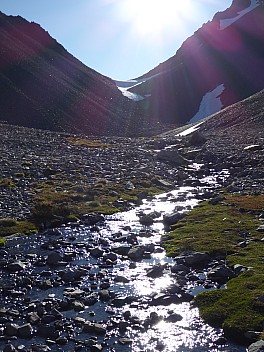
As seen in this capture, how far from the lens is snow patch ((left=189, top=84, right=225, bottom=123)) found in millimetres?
181762

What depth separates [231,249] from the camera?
78.3 feet

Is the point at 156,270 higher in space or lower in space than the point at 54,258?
lower

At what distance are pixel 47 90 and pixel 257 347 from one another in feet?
487

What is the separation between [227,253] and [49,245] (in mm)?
10459

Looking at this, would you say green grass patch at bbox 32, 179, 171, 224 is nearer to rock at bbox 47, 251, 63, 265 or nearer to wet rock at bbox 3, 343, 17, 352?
rock at bbox 47, 251, 63, 265

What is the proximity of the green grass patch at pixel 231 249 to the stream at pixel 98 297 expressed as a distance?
68 centimetres

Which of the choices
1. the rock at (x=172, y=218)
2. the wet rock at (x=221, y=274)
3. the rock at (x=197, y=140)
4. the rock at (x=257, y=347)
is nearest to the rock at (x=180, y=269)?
the wet rock at (x=221, y=274)

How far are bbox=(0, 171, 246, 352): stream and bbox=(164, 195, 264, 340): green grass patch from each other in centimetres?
68

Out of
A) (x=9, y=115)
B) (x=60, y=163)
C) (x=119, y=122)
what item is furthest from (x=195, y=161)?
(x=119, y=122)

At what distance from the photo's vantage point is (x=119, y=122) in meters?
160

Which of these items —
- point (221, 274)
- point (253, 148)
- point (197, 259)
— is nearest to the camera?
point (221, 274)

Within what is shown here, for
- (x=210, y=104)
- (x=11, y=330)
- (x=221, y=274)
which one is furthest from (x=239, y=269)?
(x=210, y=104)

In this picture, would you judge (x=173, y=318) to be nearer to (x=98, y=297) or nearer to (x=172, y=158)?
(x=98, y=297)

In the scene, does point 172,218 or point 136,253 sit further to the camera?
point 172,218
